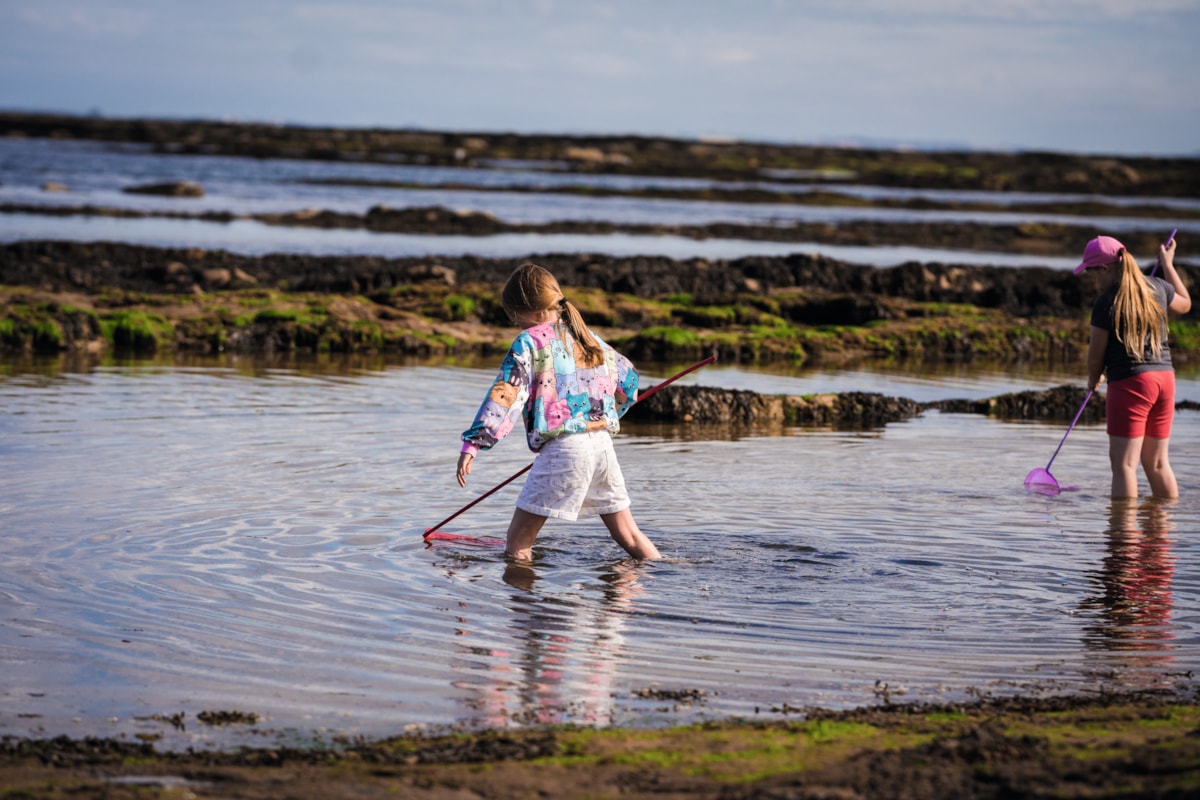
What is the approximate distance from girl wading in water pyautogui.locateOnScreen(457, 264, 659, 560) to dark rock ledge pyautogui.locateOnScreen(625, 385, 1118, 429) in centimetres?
578

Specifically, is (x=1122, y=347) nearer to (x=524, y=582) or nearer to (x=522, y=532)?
(x=522, y=532)

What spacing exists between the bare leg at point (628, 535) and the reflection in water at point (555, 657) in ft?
0.46

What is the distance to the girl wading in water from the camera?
258 inches

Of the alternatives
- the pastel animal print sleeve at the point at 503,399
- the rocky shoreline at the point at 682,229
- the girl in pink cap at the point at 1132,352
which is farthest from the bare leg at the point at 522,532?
the rocky shoreline at the point at 682,229

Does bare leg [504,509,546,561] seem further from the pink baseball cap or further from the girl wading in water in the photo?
the pink baseball cap

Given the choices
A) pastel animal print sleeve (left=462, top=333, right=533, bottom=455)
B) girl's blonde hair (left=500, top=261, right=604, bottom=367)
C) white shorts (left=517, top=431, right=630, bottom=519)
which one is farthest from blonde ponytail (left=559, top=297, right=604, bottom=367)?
white shorts (left=517, top=431, right=630, bottom=519)

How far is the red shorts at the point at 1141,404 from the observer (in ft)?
28.8

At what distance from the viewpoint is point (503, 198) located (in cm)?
5447

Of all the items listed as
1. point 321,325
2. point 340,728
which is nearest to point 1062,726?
point 340,728

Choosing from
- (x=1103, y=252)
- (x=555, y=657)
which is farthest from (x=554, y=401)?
(x=1103, y=252)

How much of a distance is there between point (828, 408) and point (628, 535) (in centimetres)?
646

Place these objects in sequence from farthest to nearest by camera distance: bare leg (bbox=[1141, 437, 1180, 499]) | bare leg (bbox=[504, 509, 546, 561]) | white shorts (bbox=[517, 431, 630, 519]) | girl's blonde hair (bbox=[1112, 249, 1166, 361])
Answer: bare leg (bbox=[1141, 437, 1180, 499]) < girl's blonde hair (bbox=[1112, 249, 1166, 361]) < bare leg (bbox=[504, 509, 546, 561]) < white shorts (bbox=[517, 431, 630, 519])

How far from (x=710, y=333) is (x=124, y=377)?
807cm

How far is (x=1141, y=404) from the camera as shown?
8805mm
